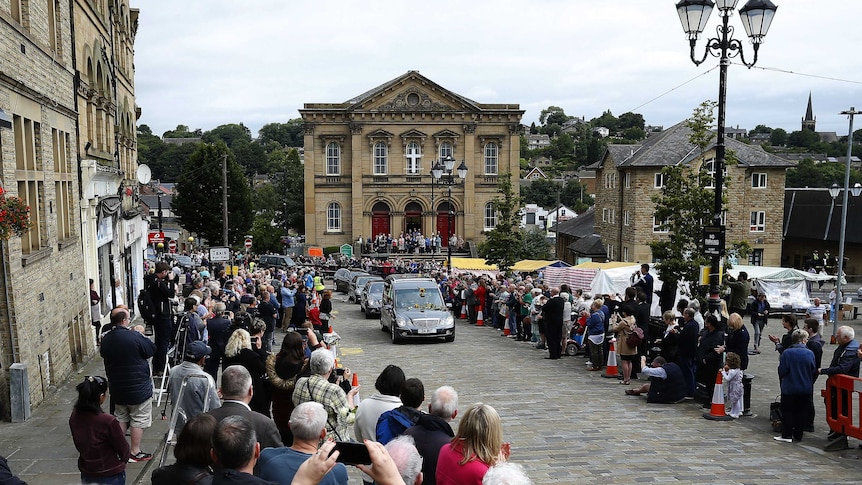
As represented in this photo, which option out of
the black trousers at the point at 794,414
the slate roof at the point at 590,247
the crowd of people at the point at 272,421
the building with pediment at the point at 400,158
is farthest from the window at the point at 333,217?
the black trousers at the point at 794,414

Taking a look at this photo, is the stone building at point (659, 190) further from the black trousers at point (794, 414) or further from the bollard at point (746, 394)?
the black trousers at point (794, 414)

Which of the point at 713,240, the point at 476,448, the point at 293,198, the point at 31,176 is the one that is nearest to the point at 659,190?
the point at 713,240

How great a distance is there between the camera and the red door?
6700cm

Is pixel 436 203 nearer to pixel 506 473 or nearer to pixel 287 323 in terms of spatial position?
pixel 287 323

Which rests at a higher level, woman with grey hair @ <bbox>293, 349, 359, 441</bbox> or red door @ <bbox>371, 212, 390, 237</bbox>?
woman with grey hair @ <bbox>293, 349, 359, 441</bbox>

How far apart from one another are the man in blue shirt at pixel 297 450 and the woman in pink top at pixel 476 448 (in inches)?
36.7

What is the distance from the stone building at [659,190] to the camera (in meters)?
52.7

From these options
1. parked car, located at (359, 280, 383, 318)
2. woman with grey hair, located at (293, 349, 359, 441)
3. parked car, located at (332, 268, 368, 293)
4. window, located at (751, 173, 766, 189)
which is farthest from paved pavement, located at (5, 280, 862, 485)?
window, located at (751, 173, 766, 189)

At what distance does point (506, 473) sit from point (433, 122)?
62.1 metres

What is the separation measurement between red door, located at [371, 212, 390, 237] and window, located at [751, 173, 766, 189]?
29.6 meters

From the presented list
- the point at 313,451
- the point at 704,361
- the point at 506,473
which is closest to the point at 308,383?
the point at 313,451

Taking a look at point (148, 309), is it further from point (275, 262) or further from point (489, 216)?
point (489, 216)

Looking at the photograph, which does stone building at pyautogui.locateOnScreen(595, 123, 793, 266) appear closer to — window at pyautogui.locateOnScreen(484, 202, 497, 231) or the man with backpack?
window at pyautogui.locateOnScreen(484, 202, 497, 231)

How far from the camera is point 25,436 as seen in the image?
34.7ft
